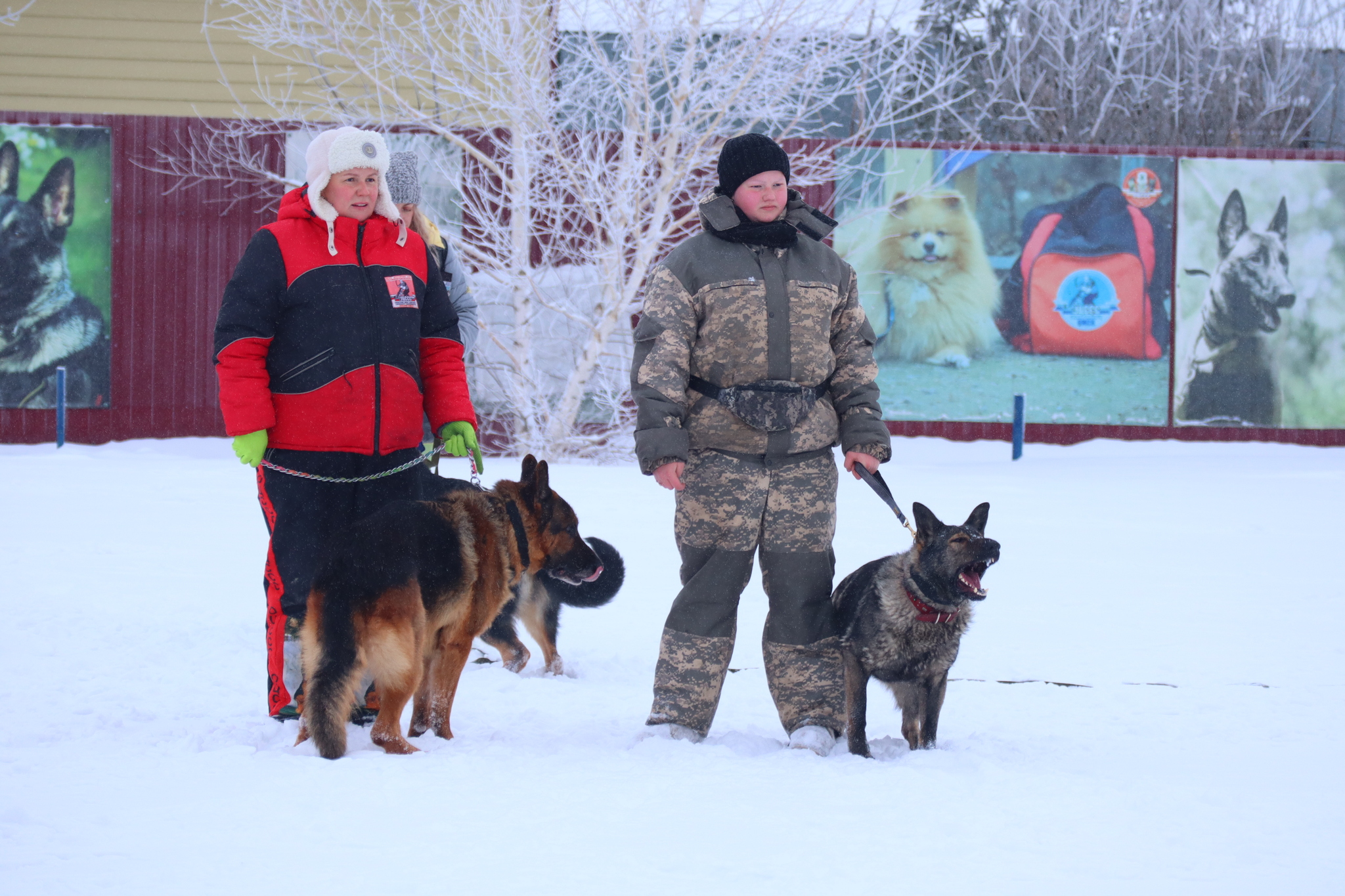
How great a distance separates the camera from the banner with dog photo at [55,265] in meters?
11.7

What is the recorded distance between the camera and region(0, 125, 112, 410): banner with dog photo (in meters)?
11.7

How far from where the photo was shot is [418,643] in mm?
3174

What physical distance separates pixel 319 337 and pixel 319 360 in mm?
66

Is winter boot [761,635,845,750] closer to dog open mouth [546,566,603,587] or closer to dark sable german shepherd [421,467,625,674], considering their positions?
dog open mouth [546,566,603,587]

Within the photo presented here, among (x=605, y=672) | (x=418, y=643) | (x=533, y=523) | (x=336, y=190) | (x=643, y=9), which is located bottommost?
(x=605, y=672)

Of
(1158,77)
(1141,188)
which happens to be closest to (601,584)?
(1141,188)

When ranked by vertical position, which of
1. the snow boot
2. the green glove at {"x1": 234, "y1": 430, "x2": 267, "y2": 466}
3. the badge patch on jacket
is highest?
the badge patch on jacket

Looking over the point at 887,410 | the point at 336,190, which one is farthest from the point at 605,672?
the point at 887,410

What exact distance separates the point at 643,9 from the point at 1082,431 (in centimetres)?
709

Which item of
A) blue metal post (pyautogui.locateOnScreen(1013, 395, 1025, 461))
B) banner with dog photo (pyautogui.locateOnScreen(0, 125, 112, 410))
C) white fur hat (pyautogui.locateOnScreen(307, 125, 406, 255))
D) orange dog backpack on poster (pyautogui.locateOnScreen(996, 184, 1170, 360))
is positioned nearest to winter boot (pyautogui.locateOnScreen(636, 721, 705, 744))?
white fur hat (pyautogui.locateOnScreen(307, 125, 406, 255))

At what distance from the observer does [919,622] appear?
10.7 feet

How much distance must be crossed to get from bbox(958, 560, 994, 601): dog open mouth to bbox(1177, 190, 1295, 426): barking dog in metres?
10.8

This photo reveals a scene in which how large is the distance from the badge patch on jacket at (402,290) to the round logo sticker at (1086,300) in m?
10.7

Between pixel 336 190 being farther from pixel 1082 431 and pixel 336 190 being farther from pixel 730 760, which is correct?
pixel 1082 431
